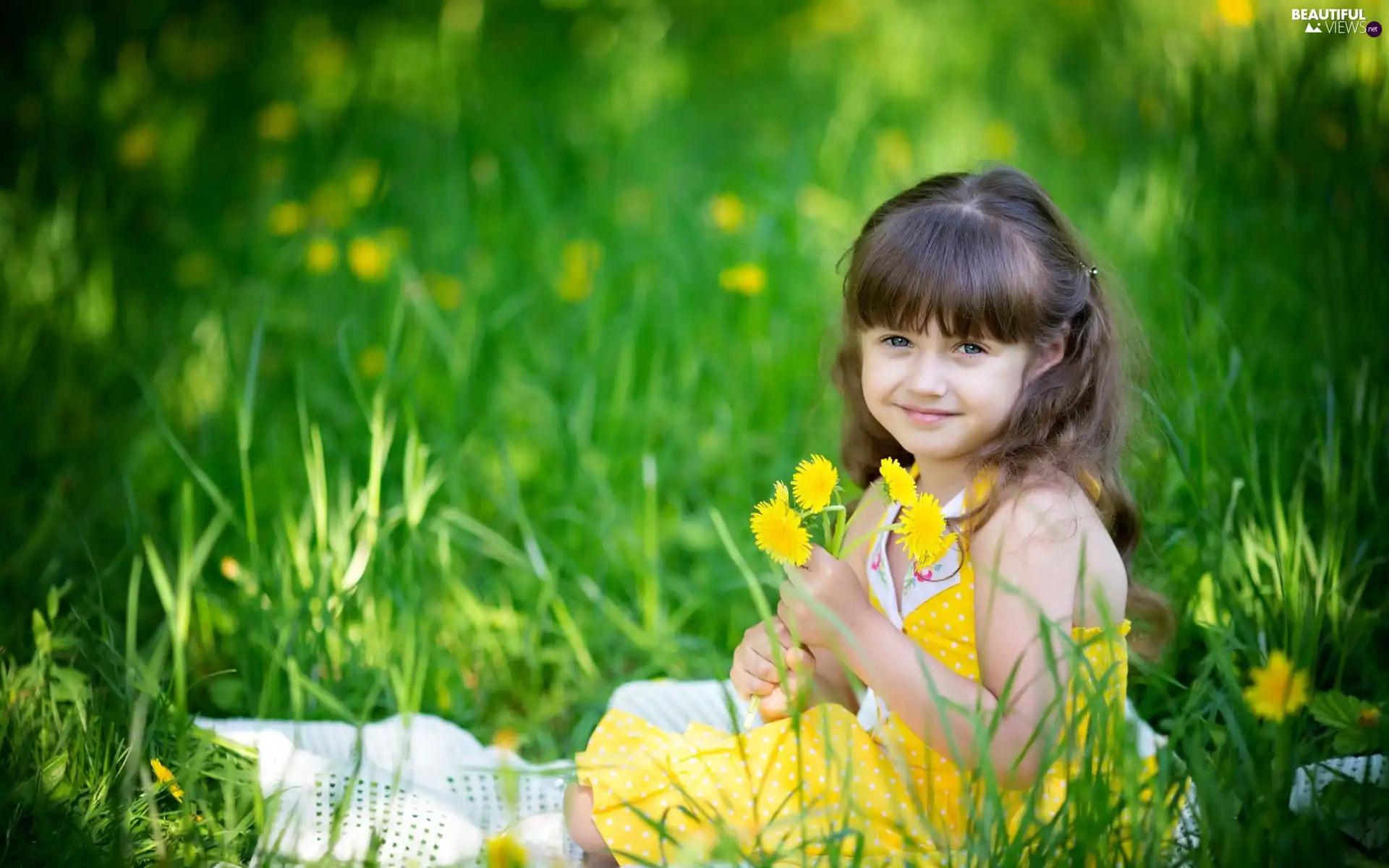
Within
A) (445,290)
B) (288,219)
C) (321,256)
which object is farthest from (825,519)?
(288,219)

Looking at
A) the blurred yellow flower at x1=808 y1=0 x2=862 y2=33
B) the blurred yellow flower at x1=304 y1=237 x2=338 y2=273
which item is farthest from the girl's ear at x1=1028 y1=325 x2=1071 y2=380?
the blurred yellow flower at x1=808 y1=0 x2=862 y2=33

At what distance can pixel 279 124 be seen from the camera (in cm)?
377

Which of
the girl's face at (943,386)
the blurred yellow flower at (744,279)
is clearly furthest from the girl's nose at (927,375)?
the blurred yellow flower at (744,279)

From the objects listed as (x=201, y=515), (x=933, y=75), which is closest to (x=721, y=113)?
(x=933, y=75)

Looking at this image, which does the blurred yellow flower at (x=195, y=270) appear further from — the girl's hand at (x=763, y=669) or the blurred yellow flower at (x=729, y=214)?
Result: the girl's hand at (x=763, y=669)

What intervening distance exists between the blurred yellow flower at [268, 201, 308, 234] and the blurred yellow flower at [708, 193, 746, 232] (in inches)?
38.9

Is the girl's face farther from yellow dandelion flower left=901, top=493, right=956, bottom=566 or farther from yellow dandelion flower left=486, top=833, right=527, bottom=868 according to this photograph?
yellow dandelion flower left=486, top=833, right=527, bottom=868

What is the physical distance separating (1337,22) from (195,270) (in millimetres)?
2498

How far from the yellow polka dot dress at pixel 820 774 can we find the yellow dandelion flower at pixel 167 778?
1.50 feet

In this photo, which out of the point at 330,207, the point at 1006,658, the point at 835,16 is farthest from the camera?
the point at 835,16

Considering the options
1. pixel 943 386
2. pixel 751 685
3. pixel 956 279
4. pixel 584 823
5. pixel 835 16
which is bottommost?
pixel 584 823

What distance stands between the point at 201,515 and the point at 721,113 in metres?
2.40

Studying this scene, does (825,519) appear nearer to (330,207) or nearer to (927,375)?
(927,375)

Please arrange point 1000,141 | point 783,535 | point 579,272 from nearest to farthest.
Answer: point 783,535 → point 579,272 → point 1000,141
